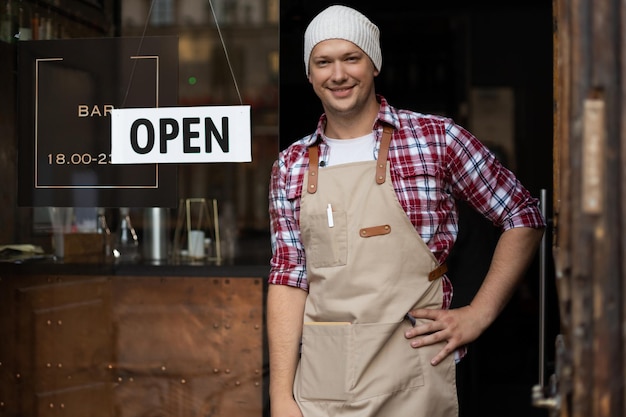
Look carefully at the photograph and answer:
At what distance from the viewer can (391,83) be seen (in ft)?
18.4

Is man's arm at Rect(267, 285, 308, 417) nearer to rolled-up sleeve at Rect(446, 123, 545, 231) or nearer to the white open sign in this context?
rolled-up sleeve at Rect(446, 123, 545, 231)

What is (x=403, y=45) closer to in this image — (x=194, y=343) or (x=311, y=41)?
(x=194, y=343)

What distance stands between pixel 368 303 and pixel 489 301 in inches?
12.7

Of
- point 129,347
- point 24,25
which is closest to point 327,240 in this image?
point 129,347

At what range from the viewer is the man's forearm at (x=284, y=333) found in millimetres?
2234

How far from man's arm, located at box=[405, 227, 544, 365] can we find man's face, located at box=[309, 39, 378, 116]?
486mm

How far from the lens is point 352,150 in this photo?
2.21 meters

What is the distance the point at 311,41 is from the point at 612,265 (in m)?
1.20

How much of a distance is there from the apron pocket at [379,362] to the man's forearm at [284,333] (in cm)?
21

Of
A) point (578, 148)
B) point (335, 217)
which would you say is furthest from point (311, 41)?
point (578, 148)

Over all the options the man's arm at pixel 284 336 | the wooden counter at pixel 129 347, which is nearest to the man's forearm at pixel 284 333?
the man's arm at pixel 284 336

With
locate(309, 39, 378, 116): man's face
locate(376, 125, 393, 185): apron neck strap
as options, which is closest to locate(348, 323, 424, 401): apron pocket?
locate(376, 125, 393, 185): apron neck strap

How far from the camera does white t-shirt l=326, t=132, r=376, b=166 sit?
2199 millimetres

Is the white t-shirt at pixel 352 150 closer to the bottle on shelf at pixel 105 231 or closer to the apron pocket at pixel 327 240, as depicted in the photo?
the apron pocket at pixel 327 240
